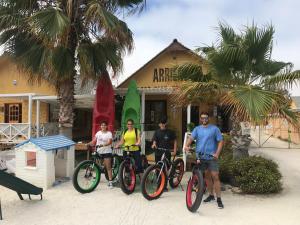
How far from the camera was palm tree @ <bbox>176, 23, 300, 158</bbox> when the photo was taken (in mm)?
7734

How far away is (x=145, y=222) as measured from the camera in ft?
18.9

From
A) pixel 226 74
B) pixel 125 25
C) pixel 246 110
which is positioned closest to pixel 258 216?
pixel 246 110

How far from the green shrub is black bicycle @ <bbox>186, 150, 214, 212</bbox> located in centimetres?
153

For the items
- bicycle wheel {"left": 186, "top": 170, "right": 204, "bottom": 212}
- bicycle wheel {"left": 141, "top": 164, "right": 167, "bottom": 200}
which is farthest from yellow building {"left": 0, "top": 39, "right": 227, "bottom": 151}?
bicycle wheel {"left": 186, "top": 170, "right": 204, "bottom": 212}

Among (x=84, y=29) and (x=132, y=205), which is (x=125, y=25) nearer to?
(x=84, y=29)

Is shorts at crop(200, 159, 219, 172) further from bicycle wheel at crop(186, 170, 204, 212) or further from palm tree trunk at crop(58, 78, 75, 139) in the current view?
palm tree trunk at crop(58, 78, 75, 139)

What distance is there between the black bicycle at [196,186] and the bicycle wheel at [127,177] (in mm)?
1552

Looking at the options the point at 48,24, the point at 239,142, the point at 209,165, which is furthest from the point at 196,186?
the point at 48,24

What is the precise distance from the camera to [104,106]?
1241cm

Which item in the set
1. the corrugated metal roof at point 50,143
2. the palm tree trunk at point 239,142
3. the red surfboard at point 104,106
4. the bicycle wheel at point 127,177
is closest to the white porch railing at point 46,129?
the red surfboard at point 104,106

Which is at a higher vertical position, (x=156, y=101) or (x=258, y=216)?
(x=156, y=101)

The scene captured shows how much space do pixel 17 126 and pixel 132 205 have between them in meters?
10.1

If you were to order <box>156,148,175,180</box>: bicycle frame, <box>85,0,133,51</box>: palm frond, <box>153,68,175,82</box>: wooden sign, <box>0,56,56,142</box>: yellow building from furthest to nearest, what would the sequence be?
<box>0,56,56,142</box>: yellow building, <box>153,68,175,82</box>: wooden sign, <box>85,0,133,51</box>: palm frond, <box>156,148,175,180</box>: bicycle frame

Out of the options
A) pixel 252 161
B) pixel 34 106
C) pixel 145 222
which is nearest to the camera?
pixel 145 222
